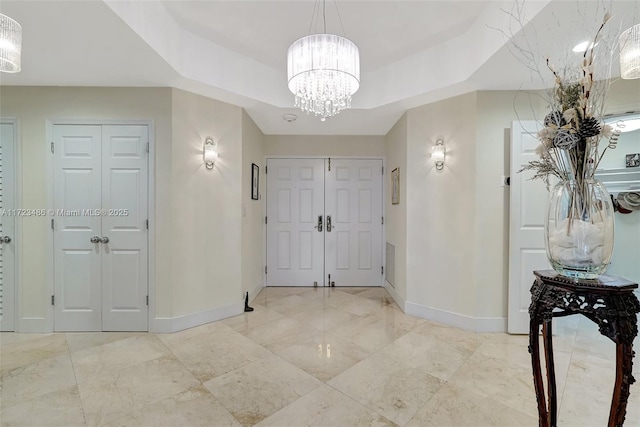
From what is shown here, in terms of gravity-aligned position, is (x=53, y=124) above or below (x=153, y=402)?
above

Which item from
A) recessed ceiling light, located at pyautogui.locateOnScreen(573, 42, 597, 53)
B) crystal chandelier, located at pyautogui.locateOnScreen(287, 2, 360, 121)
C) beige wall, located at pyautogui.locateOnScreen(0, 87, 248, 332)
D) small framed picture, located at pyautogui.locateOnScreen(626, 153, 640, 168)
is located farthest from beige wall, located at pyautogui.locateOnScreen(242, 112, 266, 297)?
small framed picture, located at pyautogui.locateOnScreen(626, 153, 640, 168)

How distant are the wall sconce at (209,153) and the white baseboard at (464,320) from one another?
9.50 feet

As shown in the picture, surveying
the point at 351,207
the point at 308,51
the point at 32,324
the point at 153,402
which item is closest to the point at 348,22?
the point at 308,51

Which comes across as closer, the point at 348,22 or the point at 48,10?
the point at 48,10

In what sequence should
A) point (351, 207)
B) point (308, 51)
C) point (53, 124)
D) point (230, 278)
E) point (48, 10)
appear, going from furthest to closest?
point (351, 207), point (230, 278), point (53, 124), point (308, 51), point (48, 10)

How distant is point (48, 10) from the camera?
1.76 meters

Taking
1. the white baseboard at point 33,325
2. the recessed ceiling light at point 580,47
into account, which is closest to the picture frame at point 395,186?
the recessed ceiling light at point 580,47

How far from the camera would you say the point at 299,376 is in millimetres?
2084

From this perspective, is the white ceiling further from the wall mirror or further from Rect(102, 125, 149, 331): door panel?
the wall mirror

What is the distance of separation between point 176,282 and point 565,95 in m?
3.33

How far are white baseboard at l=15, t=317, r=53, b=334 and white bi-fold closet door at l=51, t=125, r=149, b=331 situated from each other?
0.31 feet

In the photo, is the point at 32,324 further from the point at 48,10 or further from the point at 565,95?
the point at 565,95

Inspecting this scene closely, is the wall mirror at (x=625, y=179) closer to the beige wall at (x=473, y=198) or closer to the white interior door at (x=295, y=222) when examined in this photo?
the beige wall at (x=473, y=198)

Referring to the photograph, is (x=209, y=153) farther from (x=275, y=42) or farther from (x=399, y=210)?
(x=399, y=210)
